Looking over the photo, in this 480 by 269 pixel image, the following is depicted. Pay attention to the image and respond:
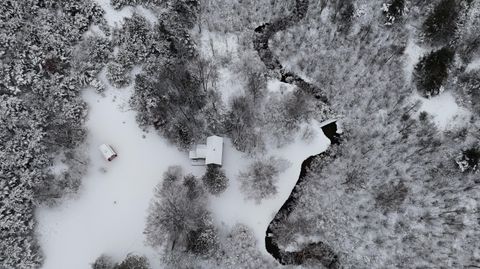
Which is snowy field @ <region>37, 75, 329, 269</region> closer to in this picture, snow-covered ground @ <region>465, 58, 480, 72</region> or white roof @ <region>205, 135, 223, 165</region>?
white roof @ <region>205, 135, 223, 165</region>

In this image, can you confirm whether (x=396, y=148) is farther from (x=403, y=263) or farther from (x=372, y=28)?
(x=372, y=28)

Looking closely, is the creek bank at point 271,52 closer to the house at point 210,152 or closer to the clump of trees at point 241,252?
the house at point 210,152

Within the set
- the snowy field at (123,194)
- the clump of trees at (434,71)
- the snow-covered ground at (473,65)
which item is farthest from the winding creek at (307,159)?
the snow-covered ground at (473,65)

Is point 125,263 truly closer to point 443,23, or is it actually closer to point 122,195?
point 122,195

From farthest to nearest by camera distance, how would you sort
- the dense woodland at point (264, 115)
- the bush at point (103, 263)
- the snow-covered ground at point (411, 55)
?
the snow-covered ground at point (411, 55)
the dense woodland at point (264, 115)
the bush at point (103, 263)

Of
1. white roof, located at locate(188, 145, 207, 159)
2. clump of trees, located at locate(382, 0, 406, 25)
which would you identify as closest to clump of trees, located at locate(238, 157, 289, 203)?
white roof, located at locate(188, 145, 207, 159)

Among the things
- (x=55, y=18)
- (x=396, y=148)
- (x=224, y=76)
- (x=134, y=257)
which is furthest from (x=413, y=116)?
(x=55, y=18)

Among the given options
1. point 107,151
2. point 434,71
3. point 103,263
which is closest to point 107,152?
point 107,151
